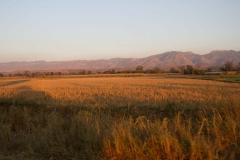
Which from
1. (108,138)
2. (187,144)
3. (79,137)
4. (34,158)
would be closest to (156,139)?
(187,144)

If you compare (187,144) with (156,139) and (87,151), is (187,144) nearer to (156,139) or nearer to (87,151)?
(156,139)

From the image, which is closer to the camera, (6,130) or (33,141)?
(33,141)

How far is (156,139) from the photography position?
5.70m

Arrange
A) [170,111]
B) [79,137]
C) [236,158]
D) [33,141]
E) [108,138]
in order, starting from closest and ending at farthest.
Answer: [236,158]
[108,138]
[79,137]
[33,141]
[170,111]

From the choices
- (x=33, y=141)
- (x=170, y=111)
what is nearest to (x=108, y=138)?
(x=33, y=141)

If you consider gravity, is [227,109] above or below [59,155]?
above

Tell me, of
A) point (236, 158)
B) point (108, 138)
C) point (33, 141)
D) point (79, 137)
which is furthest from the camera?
point (33, 141)

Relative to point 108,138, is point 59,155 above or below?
below

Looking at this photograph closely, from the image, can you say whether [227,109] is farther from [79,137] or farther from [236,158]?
[79,137]

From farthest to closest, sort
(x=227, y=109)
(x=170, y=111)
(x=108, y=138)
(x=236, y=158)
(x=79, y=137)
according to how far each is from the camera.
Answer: (x=170, y=111)
(x=227, y=109)
(x=79, y=137)
(x=108, y=138)
(x=236, y=158)

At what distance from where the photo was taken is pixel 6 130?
27.0 feet

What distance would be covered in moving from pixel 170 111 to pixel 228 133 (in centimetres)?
498

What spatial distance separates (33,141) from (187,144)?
483 centimetres

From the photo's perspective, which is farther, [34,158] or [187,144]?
[34,158]
